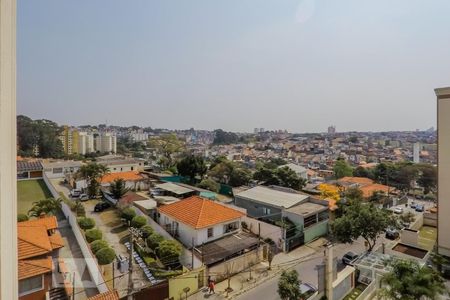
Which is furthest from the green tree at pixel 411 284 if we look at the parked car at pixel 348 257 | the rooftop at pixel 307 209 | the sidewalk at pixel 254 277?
the rooftop at pixel 307 209

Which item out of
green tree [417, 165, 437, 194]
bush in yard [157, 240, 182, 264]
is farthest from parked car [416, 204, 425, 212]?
bush in yard [157, 240, 182, 264]

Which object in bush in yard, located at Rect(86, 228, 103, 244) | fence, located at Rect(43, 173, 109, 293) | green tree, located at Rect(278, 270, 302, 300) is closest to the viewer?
green tree, located at Rect(278, 270, 302, 300)

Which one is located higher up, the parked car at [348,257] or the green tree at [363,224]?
the green tree at [363,224]

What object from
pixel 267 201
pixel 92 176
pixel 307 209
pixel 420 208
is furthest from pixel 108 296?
pixel 420 208

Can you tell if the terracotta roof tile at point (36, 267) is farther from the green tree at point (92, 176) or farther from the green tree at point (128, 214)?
the green tree at point (92, 176)

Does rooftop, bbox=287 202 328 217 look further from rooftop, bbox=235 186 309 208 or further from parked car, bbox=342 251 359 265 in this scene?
parked car, bbox=342 251 359 265

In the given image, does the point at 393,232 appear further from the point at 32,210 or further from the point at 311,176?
the point at 311,176
